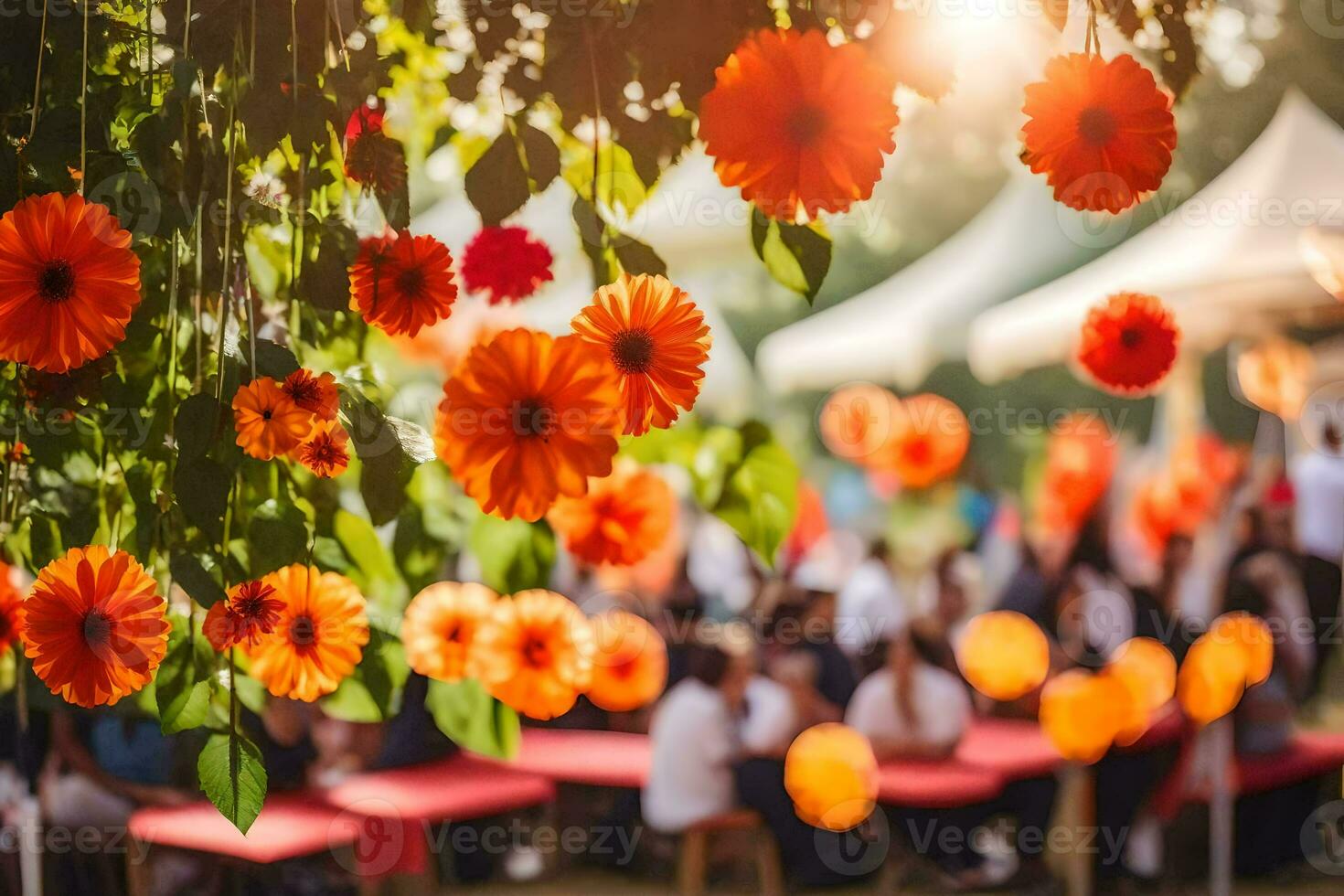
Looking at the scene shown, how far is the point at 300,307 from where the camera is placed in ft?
1.86

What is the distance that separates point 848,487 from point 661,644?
2.39 meters

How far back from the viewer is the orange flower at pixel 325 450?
487mm

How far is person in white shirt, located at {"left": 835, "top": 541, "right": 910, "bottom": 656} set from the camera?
10.1 feet

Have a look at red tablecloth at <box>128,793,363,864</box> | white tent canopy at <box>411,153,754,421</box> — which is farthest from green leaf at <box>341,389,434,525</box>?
white tent canopy at <box>411,153,754,421</box>

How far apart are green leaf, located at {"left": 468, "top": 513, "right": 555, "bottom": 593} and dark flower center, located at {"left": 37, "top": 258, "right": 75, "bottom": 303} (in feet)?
0.59

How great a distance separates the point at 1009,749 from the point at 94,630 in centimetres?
280

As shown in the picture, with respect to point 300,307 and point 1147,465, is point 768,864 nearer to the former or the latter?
point 1147,465

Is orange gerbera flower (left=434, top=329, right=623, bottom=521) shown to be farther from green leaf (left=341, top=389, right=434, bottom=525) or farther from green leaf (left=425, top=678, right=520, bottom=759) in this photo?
green leaf (left=425, top=678, right=520, bottom=759)

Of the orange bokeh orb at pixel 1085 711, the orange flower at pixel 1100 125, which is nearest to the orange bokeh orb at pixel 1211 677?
the orange bokeh orb at pixel 1085 711

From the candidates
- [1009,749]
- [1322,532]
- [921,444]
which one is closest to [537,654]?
[921,444]

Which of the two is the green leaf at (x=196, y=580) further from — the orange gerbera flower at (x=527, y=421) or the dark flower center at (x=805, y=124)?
the dark flower center at (x=805, y=124)

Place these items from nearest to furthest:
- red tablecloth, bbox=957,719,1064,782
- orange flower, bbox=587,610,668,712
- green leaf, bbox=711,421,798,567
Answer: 1. green leaf, bbox=711,421,798,567
2. orange flower, bbox=587,610,668,712
3. red tablecloth, bbox=957,719,1064,782

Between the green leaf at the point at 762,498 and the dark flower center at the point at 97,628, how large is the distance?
0.24 meters

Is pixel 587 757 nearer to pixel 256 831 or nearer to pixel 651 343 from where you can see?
pixel 256 831
